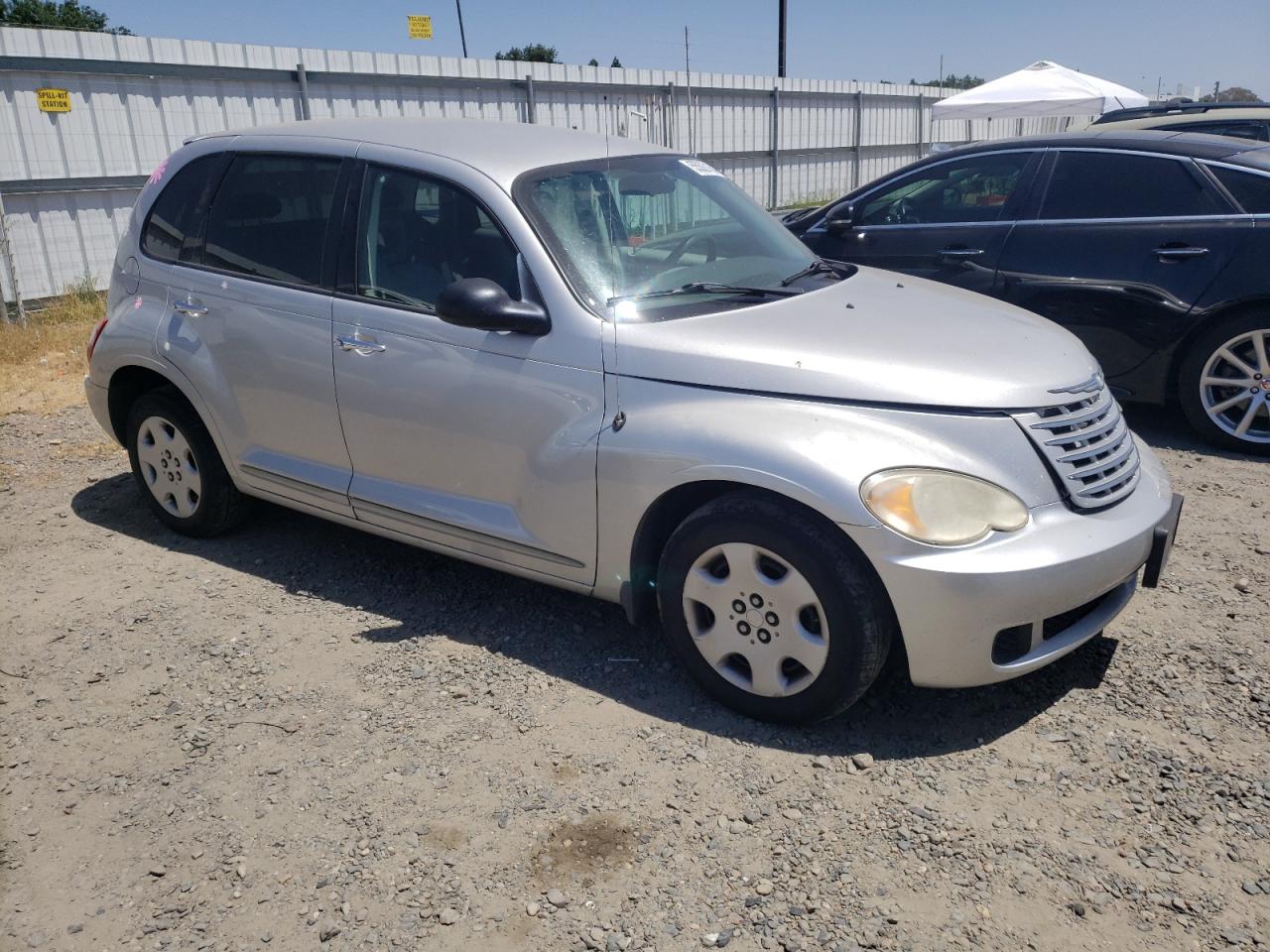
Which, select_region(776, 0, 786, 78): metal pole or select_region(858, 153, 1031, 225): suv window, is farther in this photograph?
select_region(776, 0, 786, 78): metal pole

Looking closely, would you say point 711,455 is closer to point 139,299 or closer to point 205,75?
point 139,299

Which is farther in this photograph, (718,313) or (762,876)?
(718,313)

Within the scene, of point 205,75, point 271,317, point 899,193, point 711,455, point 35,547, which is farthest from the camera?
point 205,75

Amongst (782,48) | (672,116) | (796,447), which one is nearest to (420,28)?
(672,116)

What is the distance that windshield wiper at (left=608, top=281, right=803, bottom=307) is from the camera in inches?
138

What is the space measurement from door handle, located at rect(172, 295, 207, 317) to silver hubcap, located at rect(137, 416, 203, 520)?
0.54 m

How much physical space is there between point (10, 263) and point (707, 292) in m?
8.10

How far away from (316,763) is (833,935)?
164 cm

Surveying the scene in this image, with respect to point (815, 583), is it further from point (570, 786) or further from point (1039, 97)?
point (1039, 97)

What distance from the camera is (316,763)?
3174mm

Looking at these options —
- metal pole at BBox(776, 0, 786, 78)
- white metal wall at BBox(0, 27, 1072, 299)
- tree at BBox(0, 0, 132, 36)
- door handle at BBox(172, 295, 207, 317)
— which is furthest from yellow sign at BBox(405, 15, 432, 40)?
tree at BBox(0, 0, 132, 36)

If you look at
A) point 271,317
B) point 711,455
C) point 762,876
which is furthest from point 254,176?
point 762,876

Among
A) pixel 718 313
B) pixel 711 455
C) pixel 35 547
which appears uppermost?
pixel 718 313

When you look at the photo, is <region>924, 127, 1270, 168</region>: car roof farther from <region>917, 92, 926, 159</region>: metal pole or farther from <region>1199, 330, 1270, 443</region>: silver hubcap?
<region>917, 92, 926, 159</region>: metal pole
